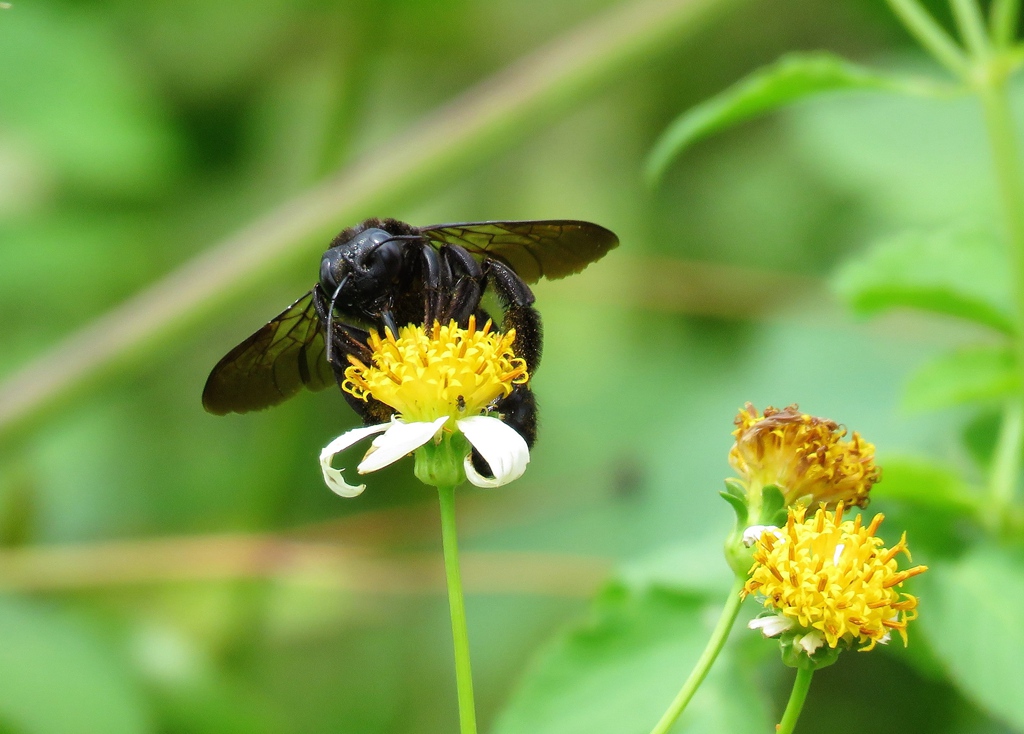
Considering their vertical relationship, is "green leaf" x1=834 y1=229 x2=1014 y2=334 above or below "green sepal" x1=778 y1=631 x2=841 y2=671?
above

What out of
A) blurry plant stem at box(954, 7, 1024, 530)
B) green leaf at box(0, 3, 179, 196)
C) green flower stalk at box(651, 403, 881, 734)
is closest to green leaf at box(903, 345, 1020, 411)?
blurry plant stem at box(954, 7, 1024, 530)

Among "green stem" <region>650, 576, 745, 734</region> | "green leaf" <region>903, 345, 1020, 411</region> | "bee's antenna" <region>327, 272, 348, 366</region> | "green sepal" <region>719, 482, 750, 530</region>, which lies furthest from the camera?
"green leaf" <region>903, 345, 1020, 411</region>

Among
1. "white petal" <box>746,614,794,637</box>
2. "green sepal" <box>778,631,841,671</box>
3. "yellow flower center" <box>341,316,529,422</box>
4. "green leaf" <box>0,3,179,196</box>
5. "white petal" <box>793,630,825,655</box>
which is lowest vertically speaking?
"green sepal" <box>778,631,841,671</box>

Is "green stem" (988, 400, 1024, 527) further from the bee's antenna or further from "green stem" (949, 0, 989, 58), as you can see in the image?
the bee's antenna

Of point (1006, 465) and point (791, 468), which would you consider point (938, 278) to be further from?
point (791, 468)

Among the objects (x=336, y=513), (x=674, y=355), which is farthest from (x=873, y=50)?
(x=336, y=513)

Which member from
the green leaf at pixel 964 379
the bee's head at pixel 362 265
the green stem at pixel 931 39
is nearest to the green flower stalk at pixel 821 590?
the bee's head at pixel 362 265

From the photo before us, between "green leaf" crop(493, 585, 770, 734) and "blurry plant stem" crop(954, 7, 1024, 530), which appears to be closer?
"green leaf" crop(493, 585, 770, 734)

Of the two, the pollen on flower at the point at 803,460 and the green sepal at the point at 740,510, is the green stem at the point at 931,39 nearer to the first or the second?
the pollen on flower at the point at 803,460
